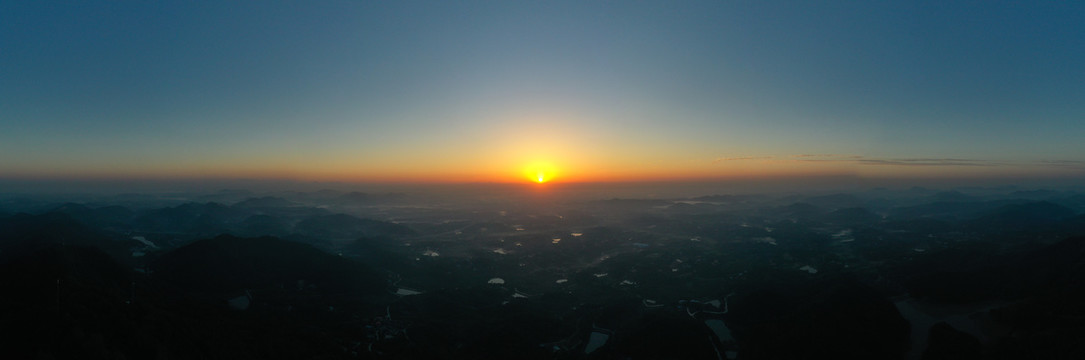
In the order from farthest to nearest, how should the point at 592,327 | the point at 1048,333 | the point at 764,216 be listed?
the point at 764,216 → the point at 592,327 → the point at 1048,333

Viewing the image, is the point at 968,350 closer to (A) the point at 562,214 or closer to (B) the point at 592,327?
(B) the point at 592,327

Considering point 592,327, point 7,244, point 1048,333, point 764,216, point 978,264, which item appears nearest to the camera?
point 1048,333

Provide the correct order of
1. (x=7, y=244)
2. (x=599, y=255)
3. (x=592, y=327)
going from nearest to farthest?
1. (x=592, y=327)
2. (x=7, y=244)
3. (x=599, y=255)

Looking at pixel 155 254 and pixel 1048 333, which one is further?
pixel 155 254

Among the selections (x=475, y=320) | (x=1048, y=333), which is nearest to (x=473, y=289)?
(x=475, y=320)

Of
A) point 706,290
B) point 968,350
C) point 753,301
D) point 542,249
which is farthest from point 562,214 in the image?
point 968,350

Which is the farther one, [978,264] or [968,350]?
[978,264]

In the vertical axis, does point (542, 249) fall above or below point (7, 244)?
below

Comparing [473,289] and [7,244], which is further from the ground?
[7,244]

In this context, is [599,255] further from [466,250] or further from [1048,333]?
[1048,333]
